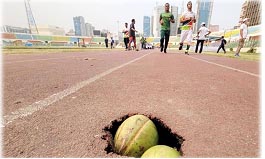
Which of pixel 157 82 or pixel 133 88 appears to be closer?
pixel 133 88

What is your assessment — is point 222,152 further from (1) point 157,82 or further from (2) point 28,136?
(1) point 157,82

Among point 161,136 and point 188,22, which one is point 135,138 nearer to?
point 161,136

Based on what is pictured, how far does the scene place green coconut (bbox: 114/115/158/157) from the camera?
1.18m

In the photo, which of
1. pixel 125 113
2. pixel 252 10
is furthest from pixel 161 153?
pixel 252 10

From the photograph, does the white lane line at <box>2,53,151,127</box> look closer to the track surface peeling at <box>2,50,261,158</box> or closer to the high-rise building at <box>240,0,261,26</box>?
the track surface peeling at <box>2,50,261,158</box>

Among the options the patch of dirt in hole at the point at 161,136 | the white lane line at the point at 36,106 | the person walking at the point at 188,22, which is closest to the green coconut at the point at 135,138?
the patch of dirt in hole at the point at 161,136

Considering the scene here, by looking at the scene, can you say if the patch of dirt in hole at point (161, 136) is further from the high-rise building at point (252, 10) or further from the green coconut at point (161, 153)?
the high-rise building at point (252, 10)

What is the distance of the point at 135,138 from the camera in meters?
1.21

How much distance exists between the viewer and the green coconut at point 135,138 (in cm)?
118

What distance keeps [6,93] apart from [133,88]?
5.42 ft

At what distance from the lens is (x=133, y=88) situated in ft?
8.50

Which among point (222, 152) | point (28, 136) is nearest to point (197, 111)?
point (222, 152)

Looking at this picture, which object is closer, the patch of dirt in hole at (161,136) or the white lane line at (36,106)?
the patch of dirt in hole at (161,136)

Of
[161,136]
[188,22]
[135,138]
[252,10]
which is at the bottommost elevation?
[161,136]
